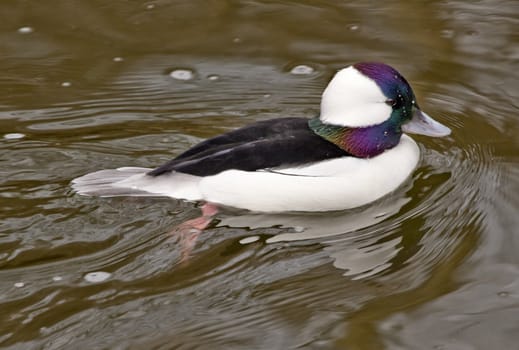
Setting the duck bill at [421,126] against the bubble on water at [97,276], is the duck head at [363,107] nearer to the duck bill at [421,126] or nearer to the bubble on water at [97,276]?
the duck bill at [421,126]

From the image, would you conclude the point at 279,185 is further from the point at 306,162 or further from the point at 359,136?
the point at 359,136

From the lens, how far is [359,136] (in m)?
5.19

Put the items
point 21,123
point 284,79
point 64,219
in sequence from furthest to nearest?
1. point 284,79
2. point 21,123
3. point 64,219

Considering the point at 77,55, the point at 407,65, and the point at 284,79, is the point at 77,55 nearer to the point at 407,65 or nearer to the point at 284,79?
the point at 284,79

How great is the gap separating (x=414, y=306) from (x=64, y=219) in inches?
67.8

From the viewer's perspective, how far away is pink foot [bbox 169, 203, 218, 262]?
4859 millimetres

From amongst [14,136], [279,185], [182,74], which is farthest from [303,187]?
[182,74]

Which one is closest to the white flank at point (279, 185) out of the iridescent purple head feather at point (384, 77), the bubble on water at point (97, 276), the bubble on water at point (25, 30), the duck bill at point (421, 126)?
the duck bill at point (421, 126)

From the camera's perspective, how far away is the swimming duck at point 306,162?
5020 mm

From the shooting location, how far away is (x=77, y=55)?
688 centimetres

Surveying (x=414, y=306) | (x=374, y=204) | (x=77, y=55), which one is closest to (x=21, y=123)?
(x=77, y=55)

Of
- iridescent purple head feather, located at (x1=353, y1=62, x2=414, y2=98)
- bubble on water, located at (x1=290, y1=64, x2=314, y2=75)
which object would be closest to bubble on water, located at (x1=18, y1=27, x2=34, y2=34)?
bubble on water, located at (x1=290, y1=64, x2=314, y2=75)

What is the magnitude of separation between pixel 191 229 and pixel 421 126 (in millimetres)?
1326

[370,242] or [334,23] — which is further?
[334,23]
